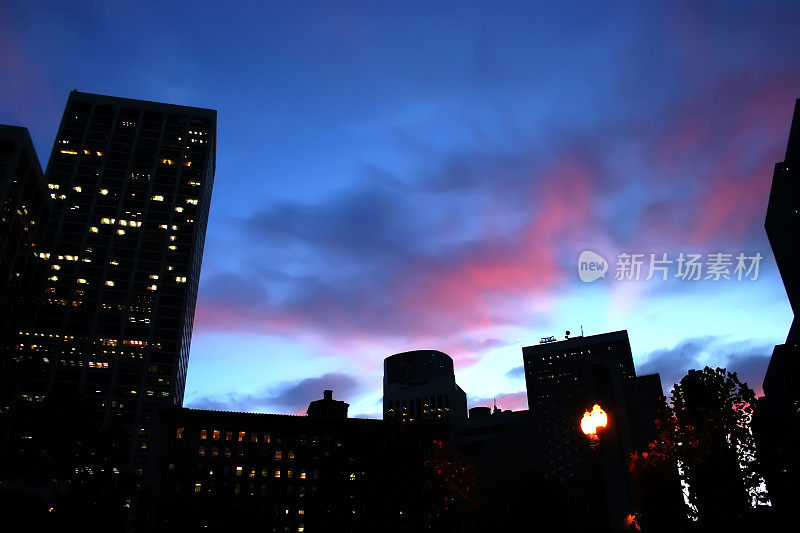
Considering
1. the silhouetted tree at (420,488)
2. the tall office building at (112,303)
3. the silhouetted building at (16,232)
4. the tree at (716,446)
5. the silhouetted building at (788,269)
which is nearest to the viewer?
the tree at (716,446)

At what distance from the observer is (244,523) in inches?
3605

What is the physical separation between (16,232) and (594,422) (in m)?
179

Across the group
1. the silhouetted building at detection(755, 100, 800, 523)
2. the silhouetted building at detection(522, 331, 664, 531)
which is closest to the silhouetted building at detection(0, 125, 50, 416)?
the silhouetted building at detection(522, 331, 664, 531)

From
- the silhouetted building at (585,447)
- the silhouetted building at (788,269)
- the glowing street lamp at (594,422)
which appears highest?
the silhouetted building at (788,269)

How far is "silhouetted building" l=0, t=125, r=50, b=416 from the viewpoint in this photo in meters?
146

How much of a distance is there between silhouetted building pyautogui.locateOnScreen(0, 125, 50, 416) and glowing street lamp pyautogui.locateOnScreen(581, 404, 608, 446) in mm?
163914

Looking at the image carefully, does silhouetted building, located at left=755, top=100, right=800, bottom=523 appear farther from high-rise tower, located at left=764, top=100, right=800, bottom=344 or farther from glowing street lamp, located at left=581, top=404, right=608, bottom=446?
glowing street lamp, located at left=581, top=404, right=608, bottom=446

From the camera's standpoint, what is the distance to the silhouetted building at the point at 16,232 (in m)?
146

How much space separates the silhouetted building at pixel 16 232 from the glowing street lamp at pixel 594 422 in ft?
538

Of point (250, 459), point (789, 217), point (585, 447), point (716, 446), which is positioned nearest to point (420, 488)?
point (716, 446)

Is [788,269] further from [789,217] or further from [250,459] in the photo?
[250,459]

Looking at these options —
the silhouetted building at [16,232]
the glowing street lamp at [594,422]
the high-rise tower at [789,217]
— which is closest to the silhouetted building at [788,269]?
the high-rise tower at [789,217]

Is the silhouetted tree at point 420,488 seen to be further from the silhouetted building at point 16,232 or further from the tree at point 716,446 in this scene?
the silhouetted building at point 16,232

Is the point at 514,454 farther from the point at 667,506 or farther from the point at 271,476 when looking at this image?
the point at 667,506
